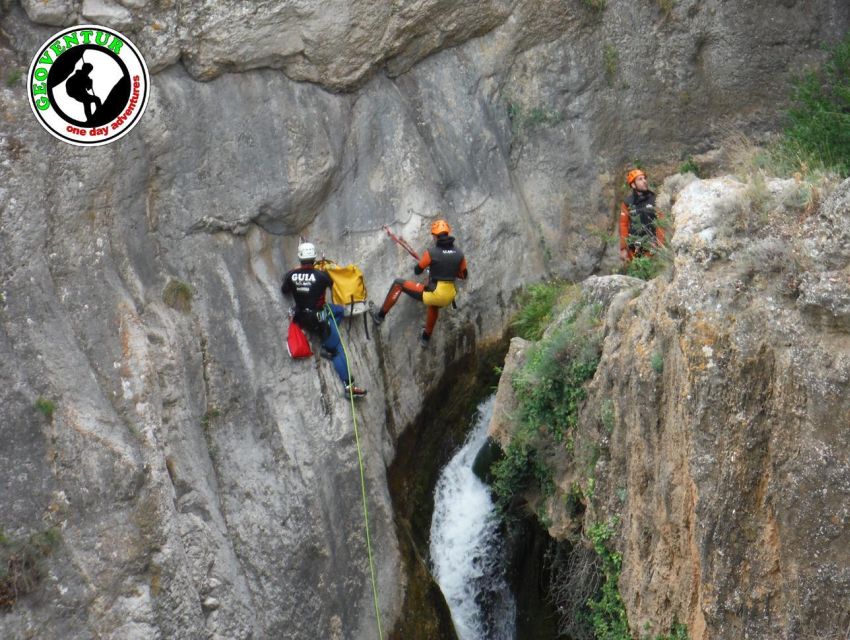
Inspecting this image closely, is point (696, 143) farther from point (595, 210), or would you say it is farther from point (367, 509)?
point (367, 509)

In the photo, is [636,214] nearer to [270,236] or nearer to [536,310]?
[536,310]

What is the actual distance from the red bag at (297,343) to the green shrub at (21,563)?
378 centimetres

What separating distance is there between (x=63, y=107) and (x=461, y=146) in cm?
596

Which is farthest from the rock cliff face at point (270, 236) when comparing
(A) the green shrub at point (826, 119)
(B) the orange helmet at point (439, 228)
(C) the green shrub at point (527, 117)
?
(A) the green shrub at point (826, 119)

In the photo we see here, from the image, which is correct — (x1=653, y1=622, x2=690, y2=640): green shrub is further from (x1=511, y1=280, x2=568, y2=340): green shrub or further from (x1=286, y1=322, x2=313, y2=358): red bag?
(x1=511, y1=280, x2=568, y2=340): green shrub

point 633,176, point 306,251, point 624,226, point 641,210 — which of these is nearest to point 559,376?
point 306,251

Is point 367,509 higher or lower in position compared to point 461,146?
lower

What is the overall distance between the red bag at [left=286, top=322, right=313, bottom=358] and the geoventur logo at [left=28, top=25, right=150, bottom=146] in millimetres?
3050

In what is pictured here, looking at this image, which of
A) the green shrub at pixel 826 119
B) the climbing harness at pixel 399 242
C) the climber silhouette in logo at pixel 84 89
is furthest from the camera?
the climbing harness at pixel 399 242

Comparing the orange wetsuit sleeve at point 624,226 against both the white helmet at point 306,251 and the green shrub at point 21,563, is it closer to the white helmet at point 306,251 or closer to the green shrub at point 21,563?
the white helmet at point 306,251

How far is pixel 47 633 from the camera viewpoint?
1051cm

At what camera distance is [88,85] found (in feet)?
40.4

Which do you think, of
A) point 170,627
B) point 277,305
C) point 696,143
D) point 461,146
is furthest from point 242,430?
point 696,143

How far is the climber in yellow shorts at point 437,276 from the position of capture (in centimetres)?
1423
